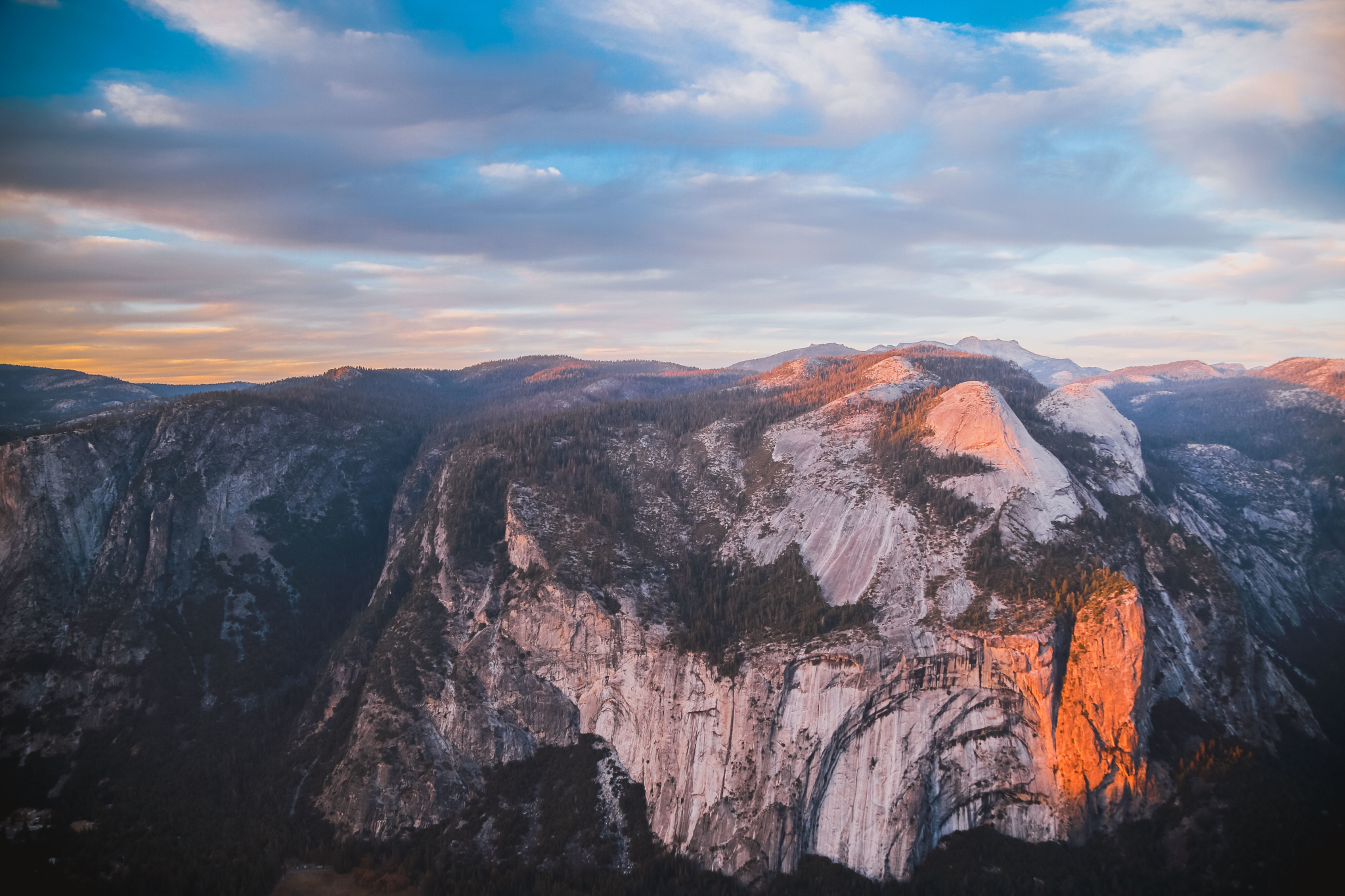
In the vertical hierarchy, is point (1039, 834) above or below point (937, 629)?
below

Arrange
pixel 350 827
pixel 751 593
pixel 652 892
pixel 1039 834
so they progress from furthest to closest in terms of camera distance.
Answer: pixel 751 593, pixel 350 827, pixel 652 892, pixel 1039 834

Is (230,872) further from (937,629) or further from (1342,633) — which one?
(1342,633)

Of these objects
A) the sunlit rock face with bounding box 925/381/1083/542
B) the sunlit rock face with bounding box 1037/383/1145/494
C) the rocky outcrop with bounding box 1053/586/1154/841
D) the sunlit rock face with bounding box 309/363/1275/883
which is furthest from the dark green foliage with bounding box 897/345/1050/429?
the rocky outcrop with bounding box 1053/586/1154/841

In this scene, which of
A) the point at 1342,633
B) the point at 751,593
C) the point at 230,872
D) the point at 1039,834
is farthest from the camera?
the point at 1342,633

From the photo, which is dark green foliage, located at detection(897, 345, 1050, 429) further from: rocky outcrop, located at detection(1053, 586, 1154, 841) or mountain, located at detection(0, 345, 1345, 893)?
rocky outcrop, located at detection(1053, 586, 1154, 841)

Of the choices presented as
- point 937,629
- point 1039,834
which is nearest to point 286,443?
point 937,629

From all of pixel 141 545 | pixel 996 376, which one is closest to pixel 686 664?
pixel 141 545

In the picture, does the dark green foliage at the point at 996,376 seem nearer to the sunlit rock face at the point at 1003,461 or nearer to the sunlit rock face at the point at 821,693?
the sunlit rock face at the point at 1003,461
